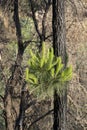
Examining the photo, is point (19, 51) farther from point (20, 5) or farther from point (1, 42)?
point (20, 5)

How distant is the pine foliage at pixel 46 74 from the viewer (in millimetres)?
6418

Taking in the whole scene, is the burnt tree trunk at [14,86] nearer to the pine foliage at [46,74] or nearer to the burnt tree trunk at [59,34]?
the burnt tree trunk at [59,34]

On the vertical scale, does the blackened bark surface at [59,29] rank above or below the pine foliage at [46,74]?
above

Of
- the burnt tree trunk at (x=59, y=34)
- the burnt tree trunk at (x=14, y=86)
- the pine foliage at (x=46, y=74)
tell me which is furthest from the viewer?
the burnt tree trunk at (x=14, y=86)

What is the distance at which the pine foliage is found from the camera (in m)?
6.42

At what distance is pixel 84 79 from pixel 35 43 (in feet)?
7.29

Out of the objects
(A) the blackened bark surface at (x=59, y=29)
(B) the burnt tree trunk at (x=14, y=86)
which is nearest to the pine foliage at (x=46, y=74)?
(A) the blackened bark surface at (x=59, y=29)

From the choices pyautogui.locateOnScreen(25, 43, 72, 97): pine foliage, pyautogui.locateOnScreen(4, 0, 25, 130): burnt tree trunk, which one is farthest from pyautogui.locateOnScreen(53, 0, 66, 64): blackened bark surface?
pyautogui.locateOnScreen(4, 0, 25, 130): burnt tree trunk

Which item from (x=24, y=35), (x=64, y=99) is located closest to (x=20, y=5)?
(x=24, y=35)

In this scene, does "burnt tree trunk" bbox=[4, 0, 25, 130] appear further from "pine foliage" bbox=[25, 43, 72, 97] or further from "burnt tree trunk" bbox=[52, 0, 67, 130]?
"pine foliage" bbox=[25, 43, 72, 97]

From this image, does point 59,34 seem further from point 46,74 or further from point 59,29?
point 46,74

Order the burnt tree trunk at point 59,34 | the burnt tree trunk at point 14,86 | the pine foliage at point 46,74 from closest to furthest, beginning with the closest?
1. the pine foliage at point 46,74
2. the burnt tree trunk at point 59,34
3. the burnt tree trunk at point 14,86

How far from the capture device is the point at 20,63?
12.4 m

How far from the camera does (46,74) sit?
6.56m
